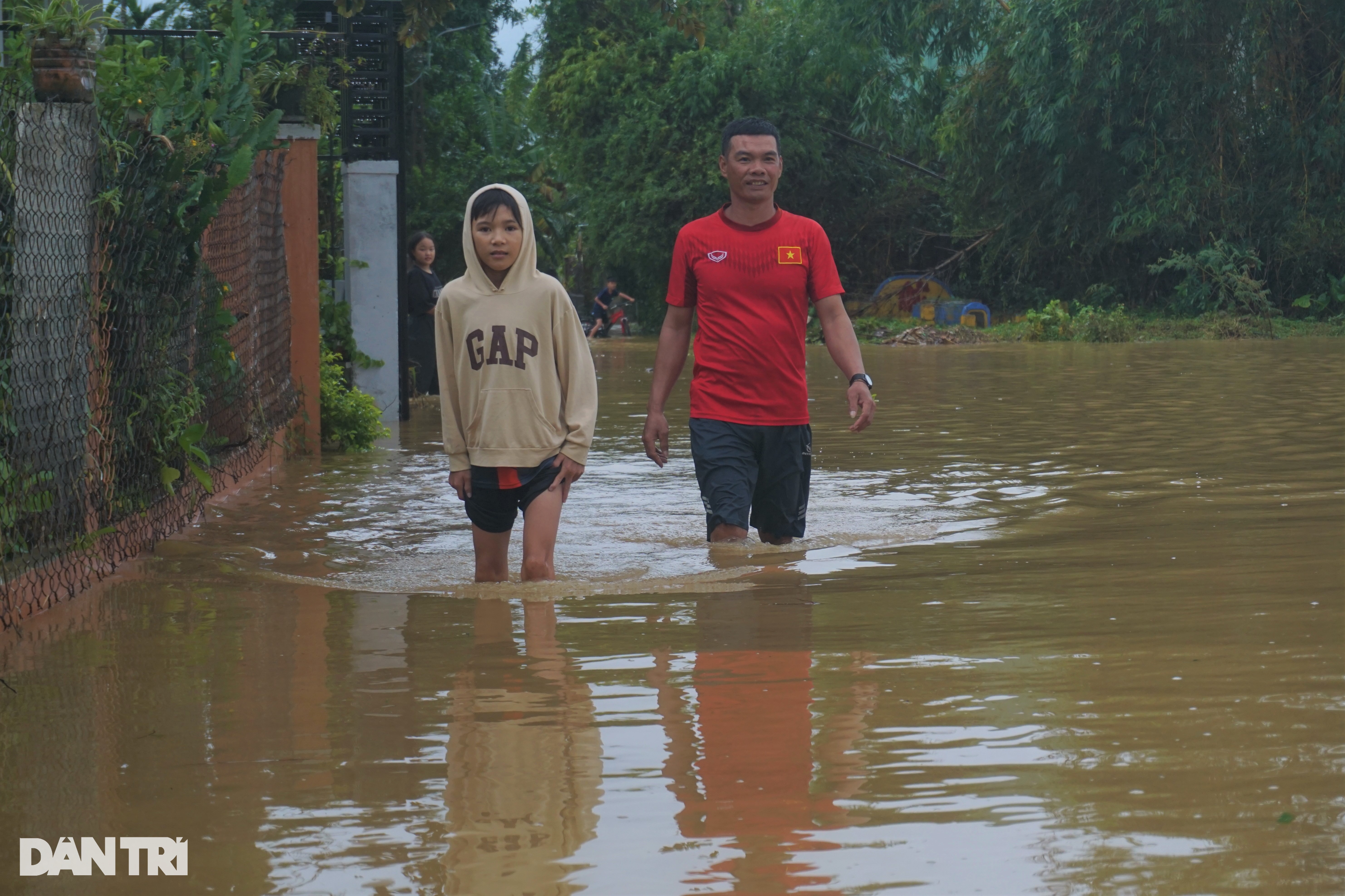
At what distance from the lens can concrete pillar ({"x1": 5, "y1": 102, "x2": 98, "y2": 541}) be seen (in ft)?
18.0

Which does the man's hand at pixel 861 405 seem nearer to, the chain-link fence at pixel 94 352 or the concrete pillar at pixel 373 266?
the chain-link fence at pixel 94 352

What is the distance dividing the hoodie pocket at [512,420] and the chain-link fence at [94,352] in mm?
1583

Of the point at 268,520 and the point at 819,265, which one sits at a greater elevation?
the point at 819,265

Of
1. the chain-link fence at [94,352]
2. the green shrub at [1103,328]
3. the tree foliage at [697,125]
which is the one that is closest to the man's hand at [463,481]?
the chain-link fence at [94,352]

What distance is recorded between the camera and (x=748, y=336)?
645 cm

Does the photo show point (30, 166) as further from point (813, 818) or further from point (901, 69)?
point (901, 69)

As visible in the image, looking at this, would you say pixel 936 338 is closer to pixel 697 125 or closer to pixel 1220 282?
pixel 1220 282

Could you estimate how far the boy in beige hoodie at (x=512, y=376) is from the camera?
18.4 ft

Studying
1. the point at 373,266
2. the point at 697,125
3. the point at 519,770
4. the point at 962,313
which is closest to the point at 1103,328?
the point at 962,313

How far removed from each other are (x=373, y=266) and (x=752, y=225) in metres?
7.33

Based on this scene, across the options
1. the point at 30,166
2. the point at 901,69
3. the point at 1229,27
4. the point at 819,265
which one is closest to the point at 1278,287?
the point at 1229,27

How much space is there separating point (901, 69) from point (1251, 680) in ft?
115

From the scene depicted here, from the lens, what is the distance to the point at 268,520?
7965mm

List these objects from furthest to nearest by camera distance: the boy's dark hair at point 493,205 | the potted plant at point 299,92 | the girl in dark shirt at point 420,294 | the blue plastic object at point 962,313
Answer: the blue plastic object at point 962,313 < the girl in dark shirt at point 420,294 < the potted plant at point 299,92 < the boy's dark hair at point 493,205
